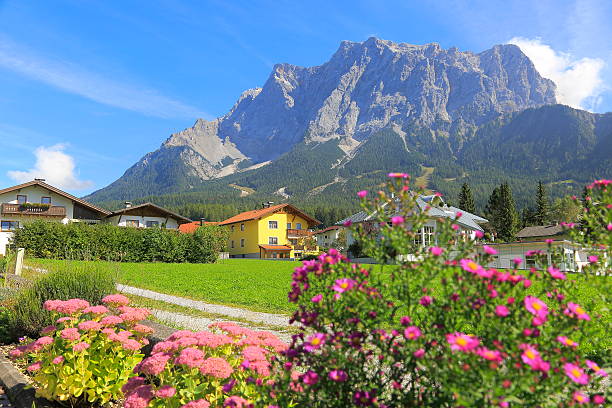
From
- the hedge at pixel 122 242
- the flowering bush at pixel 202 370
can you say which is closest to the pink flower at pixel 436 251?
the flowering bush at pixel 202 370

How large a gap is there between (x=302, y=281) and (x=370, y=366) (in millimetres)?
530

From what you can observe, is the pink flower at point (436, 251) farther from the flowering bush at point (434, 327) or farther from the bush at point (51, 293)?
the bush at point (51, 293)

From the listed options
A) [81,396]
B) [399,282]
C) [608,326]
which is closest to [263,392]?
[399,282]

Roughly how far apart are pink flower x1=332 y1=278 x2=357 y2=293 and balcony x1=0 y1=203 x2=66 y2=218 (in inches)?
1669

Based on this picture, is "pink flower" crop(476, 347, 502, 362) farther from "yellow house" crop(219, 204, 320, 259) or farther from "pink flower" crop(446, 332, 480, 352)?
"yellow house" crop(219, 204, 320, 259)

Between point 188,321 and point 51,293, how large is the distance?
2502 millimetres

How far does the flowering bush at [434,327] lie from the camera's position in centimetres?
144

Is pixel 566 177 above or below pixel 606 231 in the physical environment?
above

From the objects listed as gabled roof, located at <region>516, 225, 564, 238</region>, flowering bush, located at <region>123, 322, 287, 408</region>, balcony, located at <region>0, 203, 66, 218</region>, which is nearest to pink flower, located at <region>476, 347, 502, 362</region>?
flowering bush, located at <region>123, 322, 287, 408</region>

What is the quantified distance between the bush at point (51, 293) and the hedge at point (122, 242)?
58.6 feet

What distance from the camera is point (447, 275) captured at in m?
1.69

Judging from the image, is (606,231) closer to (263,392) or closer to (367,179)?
(263,392)

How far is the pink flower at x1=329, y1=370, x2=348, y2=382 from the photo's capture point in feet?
5.57

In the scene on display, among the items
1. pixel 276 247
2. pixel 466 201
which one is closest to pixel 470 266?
pixel 276 247
